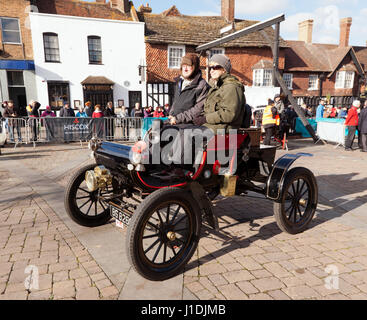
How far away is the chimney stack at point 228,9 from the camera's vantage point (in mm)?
25612

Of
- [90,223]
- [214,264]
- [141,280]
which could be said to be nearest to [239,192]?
[214,264]

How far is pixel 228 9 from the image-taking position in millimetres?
25641

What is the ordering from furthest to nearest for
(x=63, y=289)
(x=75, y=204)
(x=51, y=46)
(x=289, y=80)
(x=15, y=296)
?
(x=289, y=80) < (x=51, y=46) < (x=75, y=204) < (x=63, y=289) < (x=15, y=296)

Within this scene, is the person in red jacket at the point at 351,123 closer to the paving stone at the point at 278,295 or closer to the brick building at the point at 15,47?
the paving stone at the point at 278,295

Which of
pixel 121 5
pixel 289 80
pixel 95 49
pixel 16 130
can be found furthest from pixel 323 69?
pixel 16 130

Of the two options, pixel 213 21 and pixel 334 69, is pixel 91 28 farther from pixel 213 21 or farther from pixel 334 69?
pixel 334 69

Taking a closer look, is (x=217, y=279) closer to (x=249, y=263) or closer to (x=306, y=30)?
(x=249, y=263)

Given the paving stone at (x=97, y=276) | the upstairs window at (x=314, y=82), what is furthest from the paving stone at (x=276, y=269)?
the upstairs window at (x=314, y=82)

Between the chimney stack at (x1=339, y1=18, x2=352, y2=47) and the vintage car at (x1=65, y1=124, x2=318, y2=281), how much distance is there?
36.7 metres

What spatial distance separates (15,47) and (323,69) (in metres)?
28.2

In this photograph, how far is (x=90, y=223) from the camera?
4.02 m

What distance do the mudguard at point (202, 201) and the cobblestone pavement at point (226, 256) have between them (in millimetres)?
449

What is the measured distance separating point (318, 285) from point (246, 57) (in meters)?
24.1

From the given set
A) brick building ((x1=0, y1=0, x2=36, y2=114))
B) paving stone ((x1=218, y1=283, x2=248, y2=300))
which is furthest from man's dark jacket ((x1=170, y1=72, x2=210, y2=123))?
brick building ((x1=0, y1=0, x2=36, y2=114))
